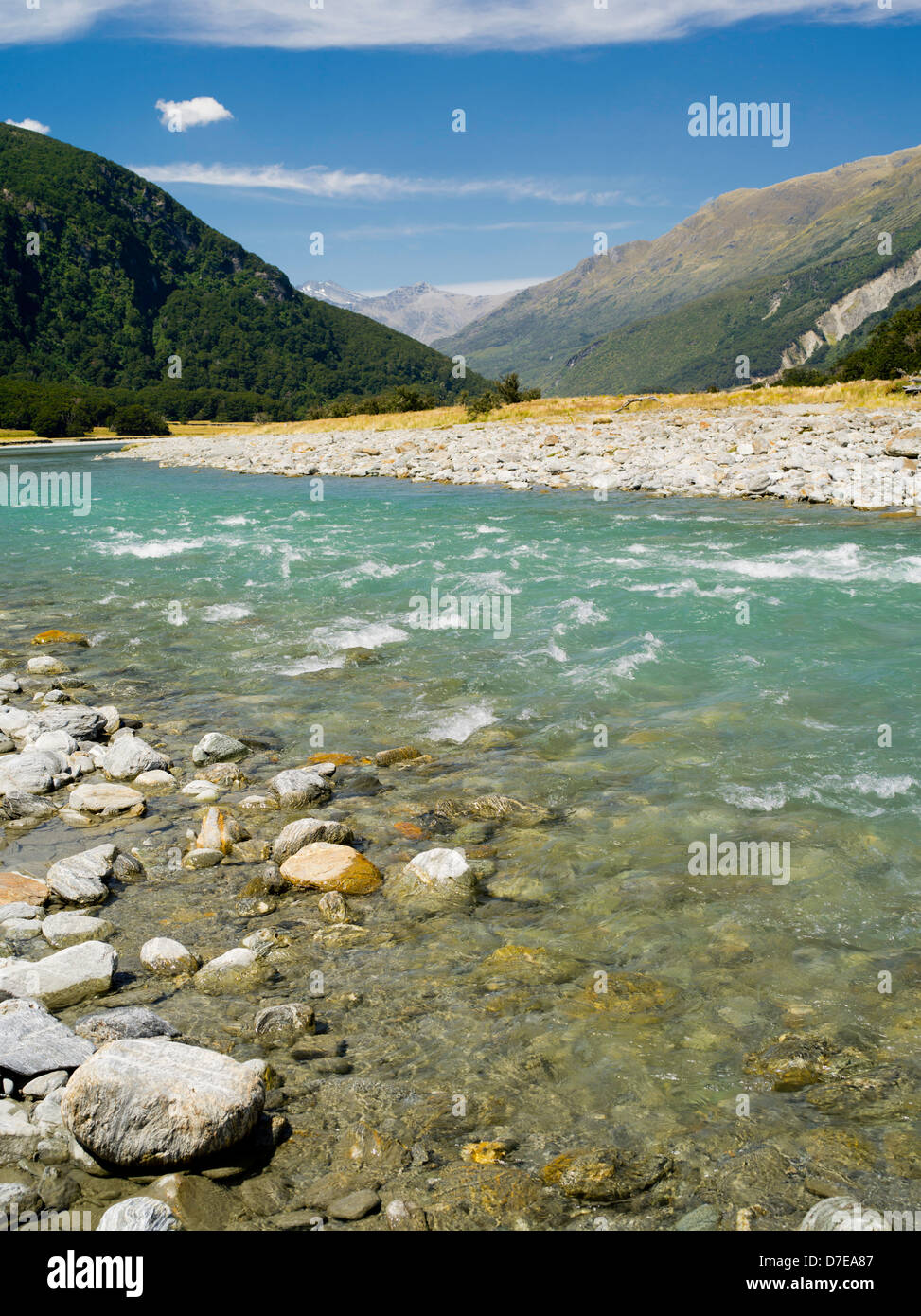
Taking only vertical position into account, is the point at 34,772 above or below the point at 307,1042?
above

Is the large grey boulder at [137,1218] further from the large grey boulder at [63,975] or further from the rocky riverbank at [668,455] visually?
the rocky riverbank at [668,455]

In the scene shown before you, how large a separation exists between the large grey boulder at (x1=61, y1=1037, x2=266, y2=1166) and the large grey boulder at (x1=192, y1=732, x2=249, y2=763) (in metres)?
5.19

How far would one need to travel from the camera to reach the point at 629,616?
1403 cm

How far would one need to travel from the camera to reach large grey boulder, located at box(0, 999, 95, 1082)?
400cm

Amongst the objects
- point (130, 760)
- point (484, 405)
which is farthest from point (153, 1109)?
point (484, 405)

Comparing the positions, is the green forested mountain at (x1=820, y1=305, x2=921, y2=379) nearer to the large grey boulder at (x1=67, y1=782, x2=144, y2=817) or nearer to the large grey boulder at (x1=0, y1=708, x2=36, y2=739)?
the large grey boulder at (x1=0, y1=708, x2=36, y2=739)

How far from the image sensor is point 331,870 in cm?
644

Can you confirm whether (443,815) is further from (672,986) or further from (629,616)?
(629,616)

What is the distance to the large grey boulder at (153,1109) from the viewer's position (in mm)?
3566

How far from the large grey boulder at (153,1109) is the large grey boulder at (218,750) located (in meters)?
5.19

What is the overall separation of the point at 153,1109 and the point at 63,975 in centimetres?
176

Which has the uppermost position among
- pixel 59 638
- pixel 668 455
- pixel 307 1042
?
pixel 668 455

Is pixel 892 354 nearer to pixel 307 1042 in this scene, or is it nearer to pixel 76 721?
pixel 76 721

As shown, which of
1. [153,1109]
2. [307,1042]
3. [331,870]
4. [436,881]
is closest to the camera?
[153,1109]
